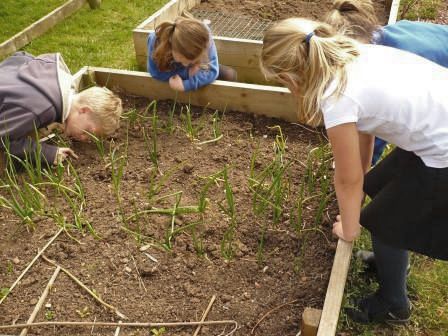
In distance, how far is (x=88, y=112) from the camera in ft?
9.93

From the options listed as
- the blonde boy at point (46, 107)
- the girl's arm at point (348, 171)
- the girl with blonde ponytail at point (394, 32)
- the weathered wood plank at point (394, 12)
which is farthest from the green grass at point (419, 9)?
the girl's arm at point (348, 171)

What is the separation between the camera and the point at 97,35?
5.09m

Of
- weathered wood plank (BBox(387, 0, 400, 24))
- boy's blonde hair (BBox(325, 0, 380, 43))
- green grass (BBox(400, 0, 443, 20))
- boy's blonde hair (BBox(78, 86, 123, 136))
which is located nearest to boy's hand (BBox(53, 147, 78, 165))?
boy's blonde hair (BBox(78, 86, 123, 136))

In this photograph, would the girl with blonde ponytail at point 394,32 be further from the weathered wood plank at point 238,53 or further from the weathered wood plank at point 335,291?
the weathered wood plank at point 238,53

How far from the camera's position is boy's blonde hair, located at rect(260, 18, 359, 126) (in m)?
1.81

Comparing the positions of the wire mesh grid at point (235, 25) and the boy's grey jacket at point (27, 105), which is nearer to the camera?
the boy's grey jacket at point (27, 105)

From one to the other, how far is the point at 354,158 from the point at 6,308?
5.36 feet

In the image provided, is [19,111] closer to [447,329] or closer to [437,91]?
[437,91]

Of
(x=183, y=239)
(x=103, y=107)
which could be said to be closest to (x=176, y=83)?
(x=103, y=107)

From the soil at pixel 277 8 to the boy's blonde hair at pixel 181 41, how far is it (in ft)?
6.36

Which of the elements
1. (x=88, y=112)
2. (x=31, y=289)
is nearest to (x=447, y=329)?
(x=31, y=289)

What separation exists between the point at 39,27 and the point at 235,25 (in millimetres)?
1927

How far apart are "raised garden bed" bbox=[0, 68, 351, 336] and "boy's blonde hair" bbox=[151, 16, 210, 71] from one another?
18.8 inches

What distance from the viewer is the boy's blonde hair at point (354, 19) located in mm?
2449
